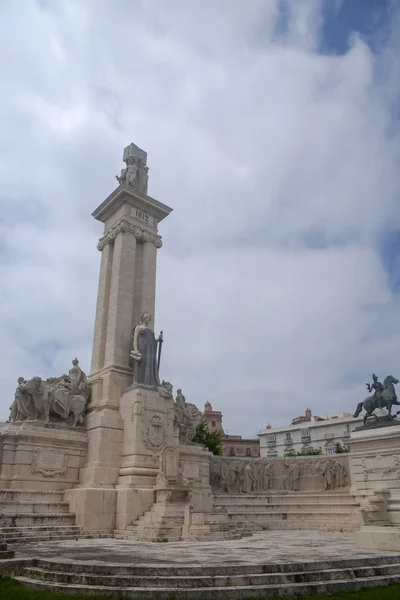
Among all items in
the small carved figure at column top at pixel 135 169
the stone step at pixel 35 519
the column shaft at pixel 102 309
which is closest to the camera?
the stone step at pixel 35 519

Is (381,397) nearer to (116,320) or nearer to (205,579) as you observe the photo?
(116,320)

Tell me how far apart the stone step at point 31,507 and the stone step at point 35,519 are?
262 millimetres

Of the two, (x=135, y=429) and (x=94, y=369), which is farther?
(x=94, y=369)

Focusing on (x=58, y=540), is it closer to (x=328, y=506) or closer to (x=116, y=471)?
(x=116, y=471)

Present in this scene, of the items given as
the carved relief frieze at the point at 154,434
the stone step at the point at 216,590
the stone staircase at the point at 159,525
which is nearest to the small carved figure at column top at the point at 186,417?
the carved relief frieze at the point at 154,434

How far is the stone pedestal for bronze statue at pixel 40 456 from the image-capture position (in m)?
16.9

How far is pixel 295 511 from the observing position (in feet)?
70.3

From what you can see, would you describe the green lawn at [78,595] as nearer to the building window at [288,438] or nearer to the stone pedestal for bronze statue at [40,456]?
the stone pedestal for bronze statue at [40,456]

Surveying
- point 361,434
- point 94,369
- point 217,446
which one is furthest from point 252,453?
point 94,369

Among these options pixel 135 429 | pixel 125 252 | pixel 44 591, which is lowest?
pixel 44 591

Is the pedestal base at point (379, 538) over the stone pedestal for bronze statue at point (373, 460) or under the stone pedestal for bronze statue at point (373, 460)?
under

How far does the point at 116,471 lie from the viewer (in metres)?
18.0

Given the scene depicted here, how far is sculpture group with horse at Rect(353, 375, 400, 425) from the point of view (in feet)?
83.3

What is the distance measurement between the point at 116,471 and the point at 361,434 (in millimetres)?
12787
